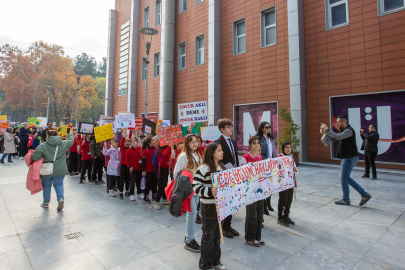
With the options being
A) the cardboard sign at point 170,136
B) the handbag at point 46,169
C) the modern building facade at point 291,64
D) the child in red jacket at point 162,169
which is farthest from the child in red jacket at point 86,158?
the modern building facade at point 291,64

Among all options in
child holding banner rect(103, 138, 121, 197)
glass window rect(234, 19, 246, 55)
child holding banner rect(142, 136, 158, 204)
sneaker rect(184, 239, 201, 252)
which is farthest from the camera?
glass window rect(234, 19, 246, 55)

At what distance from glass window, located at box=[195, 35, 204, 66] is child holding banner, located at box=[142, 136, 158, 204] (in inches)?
503

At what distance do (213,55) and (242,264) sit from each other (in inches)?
576

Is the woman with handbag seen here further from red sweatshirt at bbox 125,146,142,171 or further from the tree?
the tree

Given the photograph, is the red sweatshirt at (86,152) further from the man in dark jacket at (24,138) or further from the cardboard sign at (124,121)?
the man in dark jacket at (24,138)

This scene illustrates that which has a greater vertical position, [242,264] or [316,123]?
[316,123]

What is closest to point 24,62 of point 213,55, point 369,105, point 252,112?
point 213,55

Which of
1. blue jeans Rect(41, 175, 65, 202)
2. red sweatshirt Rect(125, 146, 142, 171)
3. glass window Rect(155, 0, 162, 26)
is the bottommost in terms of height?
blue jeans Rect(41, 175, 65, 202)

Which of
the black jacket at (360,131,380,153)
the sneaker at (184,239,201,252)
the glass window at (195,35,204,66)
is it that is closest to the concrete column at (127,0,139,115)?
the glass window at (195,35,204,66)

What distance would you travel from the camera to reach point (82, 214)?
5.43 meters

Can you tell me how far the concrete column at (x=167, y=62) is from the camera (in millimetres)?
19797

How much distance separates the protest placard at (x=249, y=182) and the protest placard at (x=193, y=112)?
3152mm

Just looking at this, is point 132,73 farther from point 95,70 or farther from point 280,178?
point 95,70

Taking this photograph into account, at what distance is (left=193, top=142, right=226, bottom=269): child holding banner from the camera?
3137 millimetres
